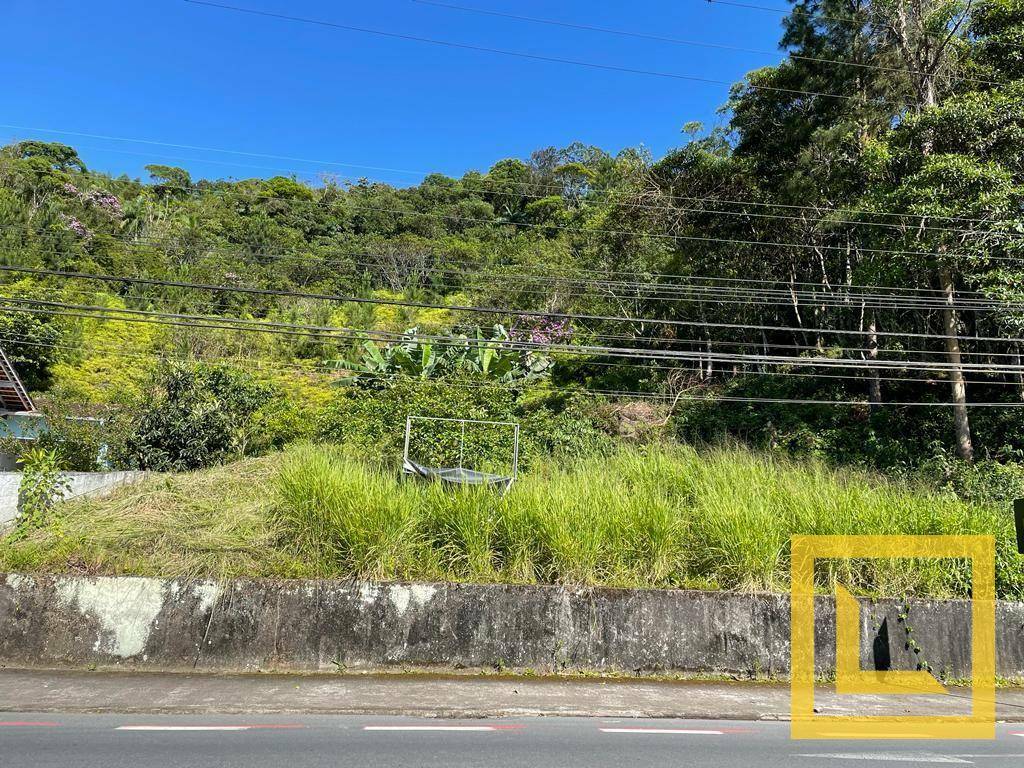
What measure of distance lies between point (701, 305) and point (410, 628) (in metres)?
19.4

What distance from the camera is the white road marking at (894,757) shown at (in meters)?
5.72

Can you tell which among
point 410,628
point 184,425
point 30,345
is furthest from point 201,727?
point 30,345

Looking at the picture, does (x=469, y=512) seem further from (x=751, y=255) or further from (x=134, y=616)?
(x=751, y=255)

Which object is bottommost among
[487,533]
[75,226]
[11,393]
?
[487,533]

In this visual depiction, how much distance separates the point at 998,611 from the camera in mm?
9078

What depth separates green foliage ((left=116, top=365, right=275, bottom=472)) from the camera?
1367 centimetres

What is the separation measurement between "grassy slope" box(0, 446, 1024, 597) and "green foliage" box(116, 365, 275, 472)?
339 centimetres

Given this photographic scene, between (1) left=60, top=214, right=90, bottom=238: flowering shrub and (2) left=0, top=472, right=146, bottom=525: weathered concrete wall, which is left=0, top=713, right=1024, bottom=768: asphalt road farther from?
(1) left=60, top=214, right=90, bottom=238: flowering shrub

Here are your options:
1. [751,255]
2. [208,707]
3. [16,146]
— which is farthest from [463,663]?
[16,146]

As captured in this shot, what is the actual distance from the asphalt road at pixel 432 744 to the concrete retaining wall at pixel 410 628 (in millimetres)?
1725

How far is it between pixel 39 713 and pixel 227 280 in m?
30.8

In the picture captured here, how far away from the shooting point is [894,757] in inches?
229

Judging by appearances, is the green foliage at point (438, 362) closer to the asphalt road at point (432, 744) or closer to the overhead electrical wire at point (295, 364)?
the overhead electrical wire at point (295, 364)

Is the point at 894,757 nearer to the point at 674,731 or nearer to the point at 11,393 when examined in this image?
the point at 674,731
